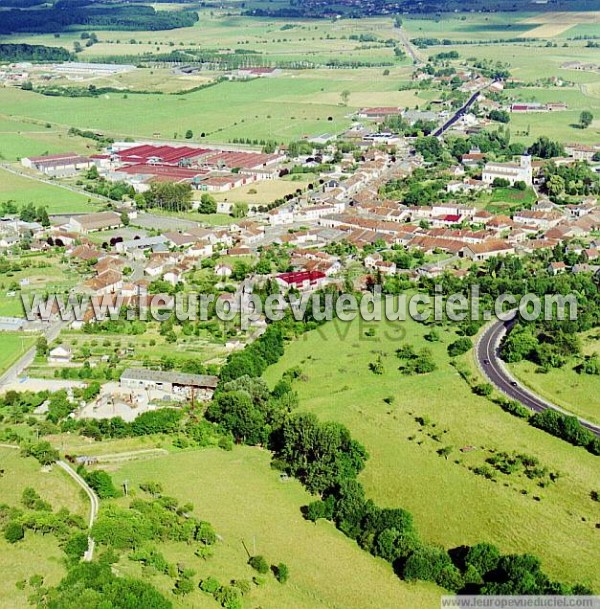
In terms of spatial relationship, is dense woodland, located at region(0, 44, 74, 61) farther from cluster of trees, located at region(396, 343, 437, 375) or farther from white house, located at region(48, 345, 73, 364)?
cluster of trees, located at region(396, 343, 437, 375)

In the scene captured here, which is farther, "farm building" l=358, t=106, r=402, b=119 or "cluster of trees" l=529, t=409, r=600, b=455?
"farm building" l=358, t=106, r=402, b=119

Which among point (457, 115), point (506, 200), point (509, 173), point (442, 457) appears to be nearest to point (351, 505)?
point (442, 457)

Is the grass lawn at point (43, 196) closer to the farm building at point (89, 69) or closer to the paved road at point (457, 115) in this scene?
the paved road at point (457, 115)

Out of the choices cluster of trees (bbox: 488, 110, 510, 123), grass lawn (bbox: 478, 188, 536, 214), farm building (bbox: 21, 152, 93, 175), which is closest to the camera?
grass lawn (bbox: 478, 188, 536, 214)

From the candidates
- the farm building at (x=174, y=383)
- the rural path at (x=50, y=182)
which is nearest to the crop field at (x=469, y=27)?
the rural path at (x=50, y=182)

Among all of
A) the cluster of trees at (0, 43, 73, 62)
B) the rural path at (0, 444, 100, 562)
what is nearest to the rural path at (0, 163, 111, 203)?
the rural path at (0, 444, 100, 562)
